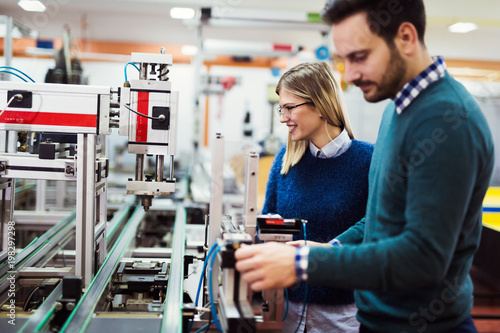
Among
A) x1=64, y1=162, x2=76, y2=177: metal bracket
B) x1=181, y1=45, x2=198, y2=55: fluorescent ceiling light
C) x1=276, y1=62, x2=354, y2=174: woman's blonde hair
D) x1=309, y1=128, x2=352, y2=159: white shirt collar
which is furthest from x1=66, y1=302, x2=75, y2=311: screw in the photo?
x1=181, y1=45, x2=198, y2=55: fluorescent ceiling light

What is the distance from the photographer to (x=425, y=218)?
33.7 inches

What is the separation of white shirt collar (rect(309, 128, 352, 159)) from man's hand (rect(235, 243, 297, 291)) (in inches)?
29.5

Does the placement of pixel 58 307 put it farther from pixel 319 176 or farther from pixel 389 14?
pixel 389 14

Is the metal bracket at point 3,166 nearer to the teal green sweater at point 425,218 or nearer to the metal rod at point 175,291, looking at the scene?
the metal rod at point 175,291

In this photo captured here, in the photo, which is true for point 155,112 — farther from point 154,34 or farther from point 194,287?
point 154,34

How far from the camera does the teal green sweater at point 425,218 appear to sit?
86 centimetres

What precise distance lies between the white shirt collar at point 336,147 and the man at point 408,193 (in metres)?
0.54

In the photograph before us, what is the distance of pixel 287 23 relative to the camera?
3633 mm

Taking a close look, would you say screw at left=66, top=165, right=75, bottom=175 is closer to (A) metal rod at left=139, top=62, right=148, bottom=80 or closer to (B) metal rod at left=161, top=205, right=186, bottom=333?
(A) metal rod at left=139, top=62, right=148, bottom=80

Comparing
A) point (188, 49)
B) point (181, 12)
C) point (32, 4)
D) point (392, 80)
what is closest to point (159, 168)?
point (392, 80)

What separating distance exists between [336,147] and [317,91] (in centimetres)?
22

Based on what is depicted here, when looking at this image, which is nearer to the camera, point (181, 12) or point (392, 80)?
point (392, 80)

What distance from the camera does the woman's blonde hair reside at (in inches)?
64.3

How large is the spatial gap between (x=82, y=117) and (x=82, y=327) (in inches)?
27.7
